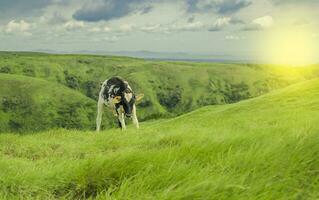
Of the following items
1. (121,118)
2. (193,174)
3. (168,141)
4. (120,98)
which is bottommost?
(121,118)

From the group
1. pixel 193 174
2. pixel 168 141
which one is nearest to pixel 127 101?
pixel 168 141

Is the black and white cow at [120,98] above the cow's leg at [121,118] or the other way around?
above

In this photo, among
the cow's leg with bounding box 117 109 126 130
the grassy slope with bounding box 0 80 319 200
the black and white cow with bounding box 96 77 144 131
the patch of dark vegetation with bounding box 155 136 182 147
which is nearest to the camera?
the grassy slope with bounding box 0 80 319 200

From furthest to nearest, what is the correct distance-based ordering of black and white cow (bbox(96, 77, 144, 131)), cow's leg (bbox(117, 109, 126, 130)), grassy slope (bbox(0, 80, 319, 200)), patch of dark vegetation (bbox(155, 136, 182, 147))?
black and white cow (bbox(96, 77, 144, 131)) < cow's leg (bbox(117, 109, 126, 130)) < patch of dark vegetation (bbox(155, 136, 182, 147)) < grassy slope (bbox(0, 80, 319, 200))

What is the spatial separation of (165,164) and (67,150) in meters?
7.89

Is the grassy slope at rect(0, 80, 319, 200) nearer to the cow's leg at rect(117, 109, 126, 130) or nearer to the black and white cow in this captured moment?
the cow's leg at rect(117, 109, 126, 130)

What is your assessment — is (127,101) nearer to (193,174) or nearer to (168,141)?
(168,141)

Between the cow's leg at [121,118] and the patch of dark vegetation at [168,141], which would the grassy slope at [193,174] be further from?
the cow's leg at [121,118]

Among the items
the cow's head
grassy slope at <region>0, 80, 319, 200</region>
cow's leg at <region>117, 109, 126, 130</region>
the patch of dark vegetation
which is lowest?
cow's leg at <region>117, 109, 126, 130</region>

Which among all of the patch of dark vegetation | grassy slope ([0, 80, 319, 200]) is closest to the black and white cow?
the patch of dark vegetation

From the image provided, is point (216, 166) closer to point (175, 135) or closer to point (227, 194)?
point (227, 194)

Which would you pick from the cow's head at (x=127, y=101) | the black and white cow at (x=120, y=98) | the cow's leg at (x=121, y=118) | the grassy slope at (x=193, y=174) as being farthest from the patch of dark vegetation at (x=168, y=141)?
the cow's head at (x=127, y=101)

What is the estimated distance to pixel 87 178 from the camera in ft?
19.4

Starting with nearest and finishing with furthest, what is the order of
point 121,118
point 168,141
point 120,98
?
point 168,141 < point 121,118 < point 120,98
